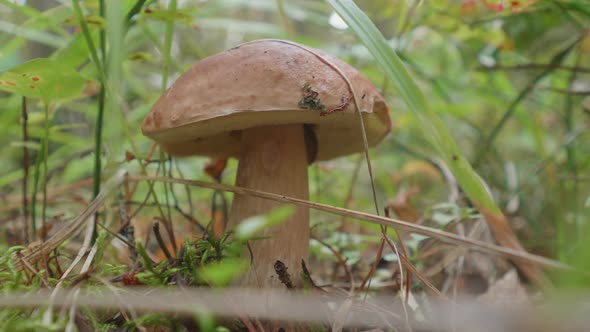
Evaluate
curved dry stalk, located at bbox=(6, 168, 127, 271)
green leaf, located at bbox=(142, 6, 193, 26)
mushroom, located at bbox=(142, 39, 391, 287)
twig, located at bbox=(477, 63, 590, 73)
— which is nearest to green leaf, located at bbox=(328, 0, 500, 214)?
mushroom, located at bbox=(142, 39, 391, 287)

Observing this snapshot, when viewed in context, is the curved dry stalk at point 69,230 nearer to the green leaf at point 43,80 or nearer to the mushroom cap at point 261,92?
the mushroom cap at point 261,92

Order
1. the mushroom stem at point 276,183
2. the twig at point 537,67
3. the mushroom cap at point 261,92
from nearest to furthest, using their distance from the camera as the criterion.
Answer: the mushroom cap at point 261,92
the mushroom stem at point 276,183
the twig at point 537,67

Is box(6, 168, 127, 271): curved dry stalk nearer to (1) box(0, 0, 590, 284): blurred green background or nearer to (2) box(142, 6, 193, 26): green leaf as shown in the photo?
(1) box(0, 0, 590, 284): blurred green background

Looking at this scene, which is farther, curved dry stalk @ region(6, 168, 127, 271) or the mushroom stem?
the mushroom stem

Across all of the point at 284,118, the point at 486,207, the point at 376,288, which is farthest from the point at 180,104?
the point at 376,288

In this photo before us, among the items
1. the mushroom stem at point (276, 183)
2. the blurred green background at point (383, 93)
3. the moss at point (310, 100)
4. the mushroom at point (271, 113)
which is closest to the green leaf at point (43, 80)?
the blurred green background at point (383, 93)

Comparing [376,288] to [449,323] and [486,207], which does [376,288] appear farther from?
[486,207]
